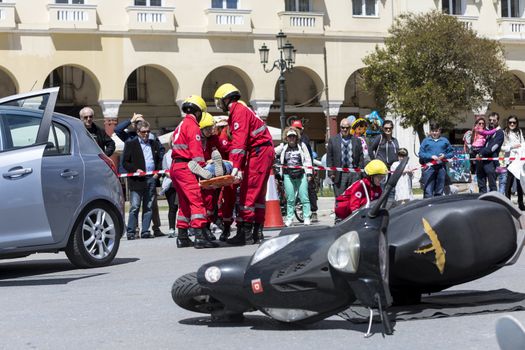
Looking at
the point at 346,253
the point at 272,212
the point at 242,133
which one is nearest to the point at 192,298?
the point at 346,253

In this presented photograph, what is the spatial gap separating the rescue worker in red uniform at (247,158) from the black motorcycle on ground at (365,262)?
613 centimetres

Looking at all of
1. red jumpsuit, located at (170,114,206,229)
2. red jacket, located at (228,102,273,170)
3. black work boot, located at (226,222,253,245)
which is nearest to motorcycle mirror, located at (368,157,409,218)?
red jacket, located at (228,102,273,170)

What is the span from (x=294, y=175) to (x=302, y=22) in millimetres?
25939

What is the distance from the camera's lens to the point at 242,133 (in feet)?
44.1

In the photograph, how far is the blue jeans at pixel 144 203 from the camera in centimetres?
1695

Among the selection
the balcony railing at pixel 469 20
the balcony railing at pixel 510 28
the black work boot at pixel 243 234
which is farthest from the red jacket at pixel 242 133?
the balcony railing at pixel 510 28

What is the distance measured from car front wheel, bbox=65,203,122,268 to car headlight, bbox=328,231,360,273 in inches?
212

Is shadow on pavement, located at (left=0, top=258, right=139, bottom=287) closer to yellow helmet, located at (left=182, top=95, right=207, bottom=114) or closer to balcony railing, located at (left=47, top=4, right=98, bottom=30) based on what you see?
yellow helmet, located at (left=182, top=95, right=207, bottom=114)

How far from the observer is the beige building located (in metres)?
40.0

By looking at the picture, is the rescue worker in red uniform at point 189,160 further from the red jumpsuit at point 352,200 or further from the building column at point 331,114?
the building column at point 331,114

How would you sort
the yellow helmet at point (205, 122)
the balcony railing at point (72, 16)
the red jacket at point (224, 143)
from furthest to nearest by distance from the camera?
the balcony railing at point (72, 16) → the red jacket at point (224, 143) → the yellow helmet at point (205, 122)

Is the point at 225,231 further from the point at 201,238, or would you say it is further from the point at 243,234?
the point at 201,238

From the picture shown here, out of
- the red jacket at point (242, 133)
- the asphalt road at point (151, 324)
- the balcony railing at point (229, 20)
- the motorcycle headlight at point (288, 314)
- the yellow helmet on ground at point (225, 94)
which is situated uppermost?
the balcony railing at point (229, 20)

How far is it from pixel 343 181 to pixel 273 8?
87.5 ft
